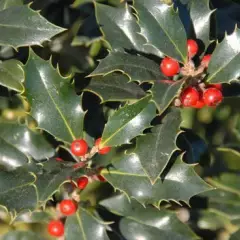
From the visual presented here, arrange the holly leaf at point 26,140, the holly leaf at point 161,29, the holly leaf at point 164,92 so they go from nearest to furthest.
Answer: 1. the holly leaf at point 164,92
2. the holly leaf at point 161,29
3. the holly leaf at point 26,140

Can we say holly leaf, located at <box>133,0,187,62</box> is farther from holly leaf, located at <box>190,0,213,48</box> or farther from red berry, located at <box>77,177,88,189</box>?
red berry, located at <box>77,177,88,189</box>

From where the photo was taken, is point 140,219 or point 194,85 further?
point 140,219

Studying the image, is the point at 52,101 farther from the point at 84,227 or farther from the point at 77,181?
the point at 84,227

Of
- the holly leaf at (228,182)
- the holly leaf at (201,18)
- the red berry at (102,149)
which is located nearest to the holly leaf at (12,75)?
the red berry at (102,149)

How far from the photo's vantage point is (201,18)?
151 cm

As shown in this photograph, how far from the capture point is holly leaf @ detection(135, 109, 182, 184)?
53.4 inches

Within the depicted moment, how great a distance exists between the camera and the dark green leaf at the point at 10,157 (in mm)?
1623

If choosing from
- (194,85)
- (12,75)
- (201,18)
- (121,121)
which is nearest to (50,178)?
(121,121)

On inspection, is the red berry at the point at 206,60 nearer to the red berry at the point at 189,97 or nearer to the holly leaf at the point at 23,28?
the red berry at the point at 189,97

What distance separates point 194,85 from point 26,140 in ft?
1.65

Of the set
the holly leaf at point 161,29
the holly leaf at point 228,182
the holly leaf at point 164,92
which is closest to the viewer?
the holly leaf at point 164,92

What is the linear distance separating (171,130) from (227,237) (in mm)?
567

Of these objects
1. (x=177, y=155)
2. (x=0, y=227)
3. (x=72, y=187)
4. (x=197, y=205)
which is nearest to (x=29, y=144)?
(x=72, y=187)

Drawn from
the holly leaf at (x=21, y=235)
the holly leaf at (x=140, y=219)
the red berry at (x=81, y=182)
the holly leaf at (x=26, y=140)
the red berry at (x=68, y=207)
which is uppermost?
the red berry at (x=81, y=182)
